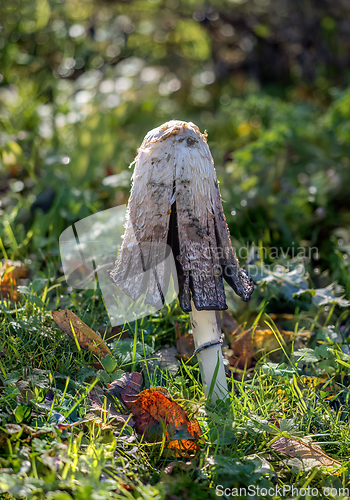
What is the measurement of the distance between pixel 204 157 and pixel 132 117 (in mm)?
4416

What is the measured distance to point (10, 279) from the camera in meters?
2.53

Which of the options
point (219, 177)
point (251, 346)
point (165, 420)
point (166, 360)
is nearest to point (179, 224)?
point (165, 420)

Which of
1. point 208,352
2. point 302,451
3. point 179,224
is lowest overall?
point 302,451

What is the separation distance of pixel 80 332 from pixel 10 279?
0.71m

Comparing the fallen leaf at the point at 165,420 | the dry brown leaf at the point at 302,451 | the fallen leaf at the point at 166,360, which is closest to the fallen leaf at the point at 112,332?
the fallen leaf at the point at 166,360

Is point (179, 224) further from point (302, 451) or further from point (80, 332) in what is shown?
point (302, 451)

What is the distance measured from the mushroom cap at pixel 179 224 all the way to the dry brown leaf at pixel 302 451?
0.64 meters

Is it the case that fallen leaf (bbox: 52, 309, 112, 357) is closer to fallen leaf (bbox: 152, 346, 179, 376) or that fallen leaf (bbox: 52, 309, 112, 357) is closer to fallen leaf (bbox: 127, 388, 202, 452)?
fallen leaf (bbox: 152, 346, 179, 376)

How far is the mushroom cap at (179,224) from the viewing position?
1607 millimetres

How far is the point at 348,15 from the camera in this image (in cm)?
608

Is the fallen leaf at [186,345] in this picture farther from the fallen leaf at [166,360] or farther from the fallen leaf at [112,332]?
the fallen leaf at [112,332]

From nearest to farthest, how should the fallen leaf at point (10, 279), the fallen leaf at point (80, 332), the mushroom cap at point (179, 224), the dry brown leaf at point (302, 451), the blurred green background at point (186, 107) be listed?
the mushroom cap at point (179, 224) < the dry brown leaf at point (302, 451) < the fallen leaf at point (80, 332) < the fallen leaf at point (10, 279) < the blurred green background at point (186, 107)

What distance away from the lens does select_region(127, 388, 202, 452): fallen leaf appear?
1.70 metres

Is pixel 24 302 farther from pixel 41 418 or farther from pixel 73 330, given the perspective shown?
pixel 41 418
